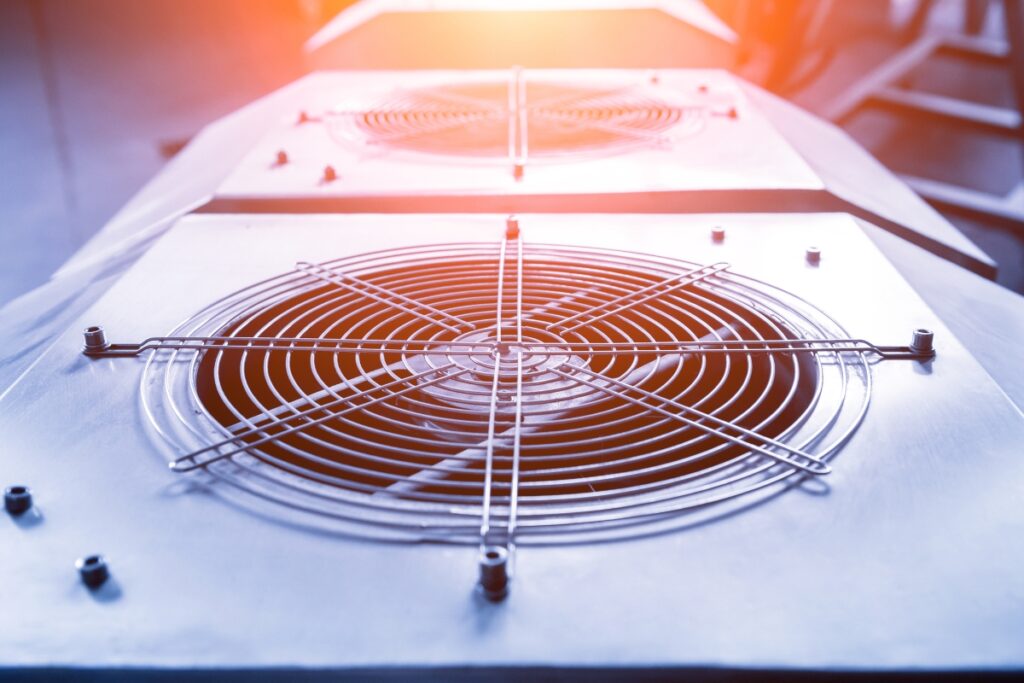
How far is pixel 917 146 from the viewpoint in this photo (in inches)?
227

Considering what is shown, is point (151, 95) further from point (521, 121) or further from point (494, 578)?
point (494, 578)

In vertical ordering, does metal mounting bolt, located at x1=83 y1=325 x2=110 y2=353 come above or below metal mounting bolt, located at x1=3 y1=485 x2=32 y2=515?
above

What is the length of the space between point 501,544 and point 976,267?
1.52 meters

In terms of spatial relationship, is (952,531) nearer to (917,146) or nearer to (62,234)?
(62,234)

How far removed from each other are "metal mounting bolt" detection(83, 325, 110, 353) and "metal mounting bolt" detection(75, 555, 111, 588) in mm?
553

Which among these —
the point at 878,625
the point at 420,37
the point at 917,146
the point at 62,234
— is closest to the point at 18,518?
the point at 878,625

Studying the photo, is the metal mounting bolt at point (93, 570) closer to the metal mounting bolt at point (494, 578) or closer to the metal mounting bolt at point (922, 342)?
the metal mounting bolt at point (494, 578)

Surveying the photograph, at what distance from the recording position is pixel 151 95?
248 inches

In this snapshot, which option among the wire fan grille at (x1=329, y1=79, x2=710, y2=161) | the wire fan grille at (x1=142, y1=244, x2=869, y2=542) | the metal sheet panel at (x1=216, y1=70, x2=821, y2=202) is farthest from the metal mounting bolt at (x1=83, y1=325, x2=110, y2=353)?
the wire fan grille at (x1=329, y1=79, x2=710, y2=161)

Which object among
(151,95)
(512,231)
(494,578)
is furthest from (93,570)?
(151,95)

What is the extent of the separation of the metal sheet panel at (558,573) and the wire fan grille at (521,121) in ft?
4.44

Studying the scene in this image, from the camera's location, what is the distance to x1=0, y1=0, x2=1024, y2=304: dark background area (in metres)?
4.55

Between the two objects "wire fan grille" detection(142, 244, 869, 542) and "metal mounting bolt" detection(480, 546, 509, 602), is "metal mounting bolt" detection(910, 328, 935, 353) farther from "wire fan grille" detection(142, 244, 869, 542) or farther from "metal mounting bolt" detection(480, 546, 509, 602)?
"metal mounting bolt" detection(480, 546, 509, 602)

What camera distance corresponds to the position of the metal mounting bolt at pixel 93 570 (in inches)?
39.4
